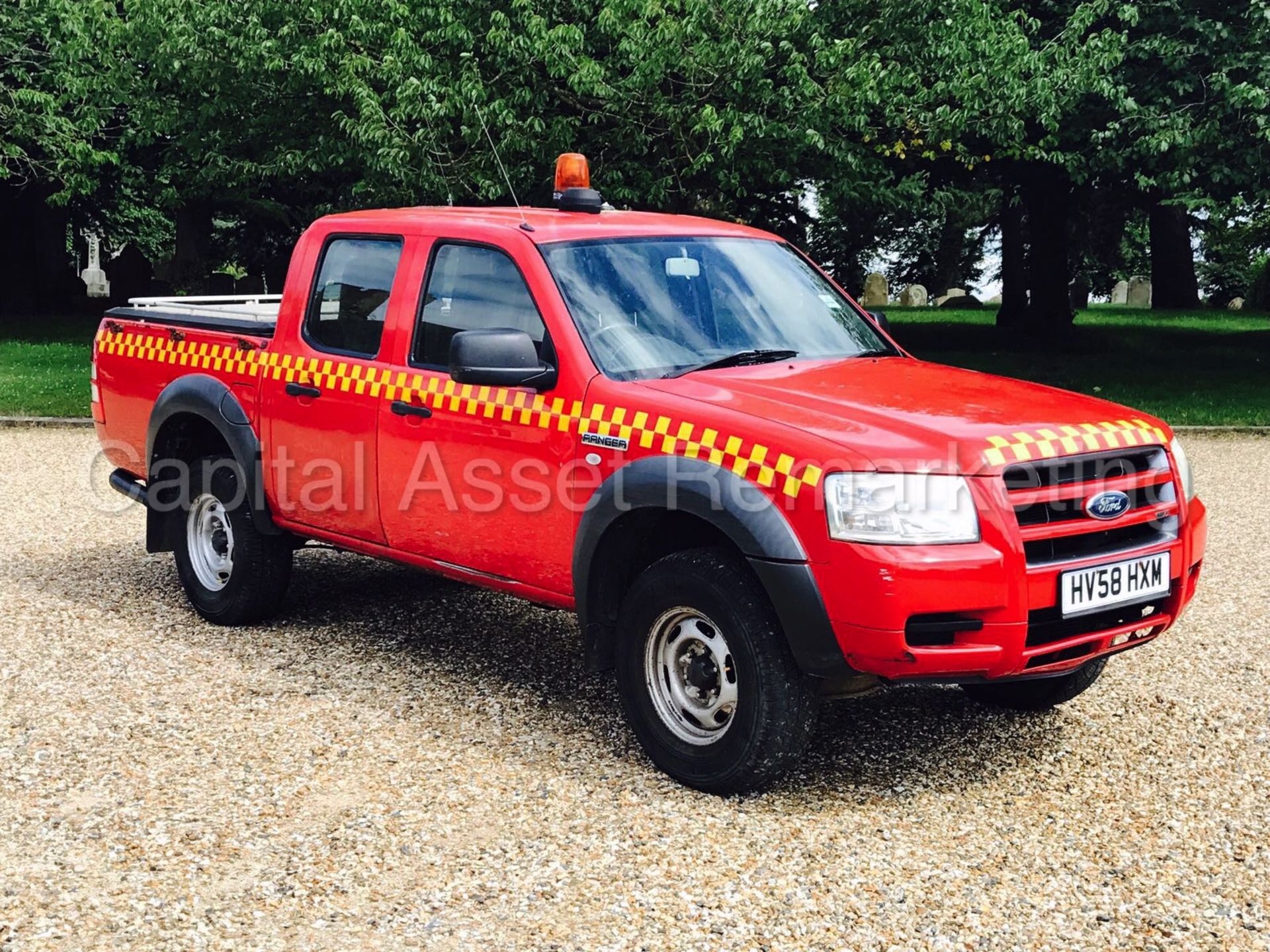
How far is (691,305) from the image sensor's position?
5.42 m

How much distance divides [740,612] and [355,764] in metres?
1.54

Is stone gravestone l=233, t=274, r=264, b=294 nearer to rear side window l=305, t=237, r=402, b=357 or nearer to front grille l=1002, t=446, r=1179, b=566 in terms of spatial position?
rear side window l=305, t=237, r=402, b=357

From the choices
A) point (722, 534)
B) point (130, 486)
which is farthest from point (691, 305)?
point (130, 486)

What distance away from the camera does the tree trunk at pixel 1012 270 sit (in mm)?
28938

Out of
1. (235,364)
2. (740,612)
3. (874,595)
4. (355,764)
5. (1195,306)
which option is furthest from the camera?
(1195,306)

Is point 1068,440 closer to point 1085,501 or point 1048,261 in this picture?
point 1085,501

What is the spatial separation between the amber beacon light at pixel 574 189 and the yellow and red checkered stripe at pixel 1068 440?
2.15 metres

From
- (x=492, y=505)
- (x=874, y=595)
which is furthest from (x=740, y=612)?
(x=492, y=505)

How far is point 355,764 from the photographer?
509cm

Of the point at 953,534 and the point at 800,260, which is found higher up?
the point at 800,260

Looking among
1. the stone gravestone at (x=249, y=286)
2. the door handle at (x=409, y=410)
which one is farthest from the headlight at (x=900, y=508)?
the stone gravestone at (x=249, y=286)

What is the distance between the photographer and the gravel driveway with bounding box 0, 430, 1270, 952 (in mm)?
3908

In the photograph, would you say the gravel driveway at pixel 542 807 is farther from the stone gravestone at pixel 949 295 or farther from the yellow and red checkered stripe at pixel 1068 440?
the stone gravestone at pixel 949 295

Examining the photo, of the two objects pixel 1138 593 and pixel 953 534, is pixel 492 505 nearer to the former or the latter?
pixel 953 534
